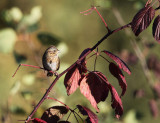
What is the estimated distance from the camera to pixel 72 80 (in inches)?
30.4

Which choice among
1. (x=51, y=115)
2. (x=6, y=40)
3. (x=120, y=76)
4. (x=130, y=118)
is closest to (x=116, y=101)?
(x=120, y=76)

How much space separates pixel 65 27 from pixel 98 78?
2.81 metres

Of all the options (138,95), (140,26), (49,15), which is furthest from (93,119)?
(49,15)

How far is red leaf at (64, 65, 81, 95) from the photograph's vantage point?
0.77 meters

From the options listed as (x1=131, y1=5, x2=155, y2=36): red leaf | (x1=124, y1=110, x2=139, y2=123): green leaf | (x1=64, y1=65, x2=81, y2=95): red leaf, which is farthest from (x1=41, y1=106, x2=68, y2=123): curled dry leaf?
(x1=124, y1=110, x2=139, y2=123): green leaf

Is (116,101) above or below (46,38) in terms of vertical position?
below

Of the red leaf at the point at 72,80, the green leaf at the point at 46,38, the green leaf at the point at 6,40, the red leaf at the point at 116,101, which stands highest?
the green leaf at the point at 46,38

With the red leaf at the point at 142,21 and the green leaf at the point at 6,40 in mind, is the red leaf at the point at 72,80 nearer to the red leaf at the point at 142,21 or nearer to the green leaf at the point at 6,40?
the red leaf at the point at 142,21

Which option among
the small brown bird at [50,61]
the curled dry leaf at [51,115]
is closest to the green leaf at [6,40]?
the small brown bird at [50,61]

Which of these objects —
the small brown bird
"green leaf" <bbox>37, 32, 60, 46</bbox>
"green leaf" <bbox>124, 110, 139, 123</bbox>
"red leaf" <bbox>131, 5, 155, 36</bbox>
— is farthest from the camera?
"green leaf" <bbox>124, 110, 139, 123</bbox>

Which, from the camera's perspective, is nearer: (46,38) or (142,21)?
(142,21)

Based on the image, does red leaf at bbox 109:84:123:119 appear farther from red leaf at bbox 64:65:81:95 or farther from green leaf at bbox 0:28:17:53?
green leaf at bbox 0:28:17:53

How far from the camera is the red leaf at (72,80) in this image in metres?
A: 0.77

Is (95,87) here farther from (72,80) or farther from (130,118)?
(130,118)
